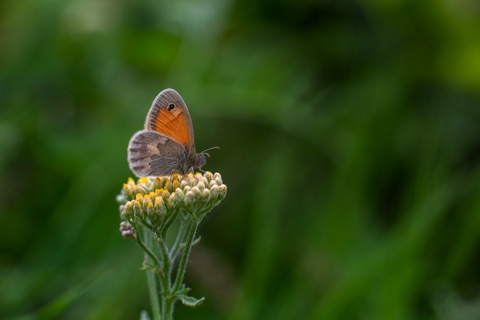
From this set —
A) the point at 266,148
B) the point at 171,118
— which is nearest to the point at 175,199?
the point at 171,118

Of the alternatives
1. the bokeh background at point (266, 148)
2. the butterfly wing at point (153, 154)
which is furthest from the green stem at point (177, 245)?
the bokeh background at point (266, 148)

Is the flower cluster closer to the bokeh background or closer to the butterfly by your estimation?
the butterfly

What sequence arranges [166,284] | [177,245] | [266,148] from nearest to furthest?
[166,284] → [177,245] → [266,148]

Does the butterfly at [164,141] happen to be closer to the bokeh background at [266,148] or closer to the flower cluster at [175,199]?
the flower cluster at [175,199]

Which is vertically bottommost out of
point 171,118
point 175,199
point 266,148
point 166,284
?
point 266,148

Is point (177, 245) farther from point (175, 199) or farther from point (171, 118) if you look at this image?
point (171, 118)

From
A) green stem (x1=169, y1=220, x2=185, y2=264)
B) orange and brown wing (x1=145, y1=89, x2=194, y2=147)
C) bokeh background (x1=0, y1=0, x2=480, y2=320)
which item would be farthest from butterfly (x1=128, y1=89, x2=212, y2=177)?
bokeh background (x1=0, y1=0, x2=480, y2=320)

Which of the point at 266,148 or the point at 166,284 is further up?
the point at 166,284
